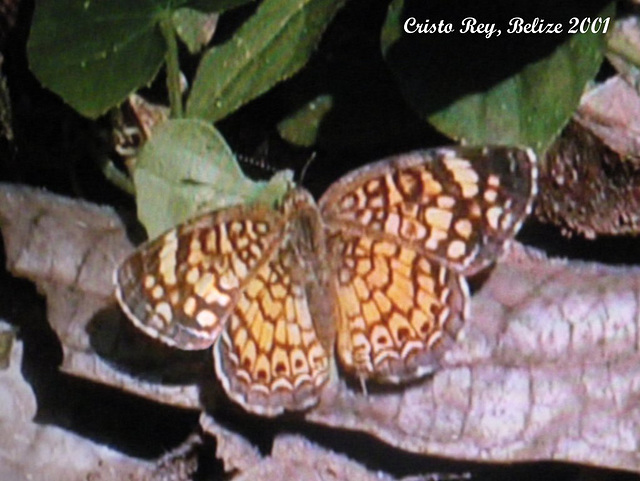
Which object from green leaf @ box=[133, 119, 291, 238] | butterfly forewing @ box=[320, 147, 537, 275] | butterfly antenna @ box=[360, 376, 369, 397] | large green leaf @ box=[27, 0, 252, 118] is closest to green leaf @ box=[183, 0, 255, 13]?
large green leaf @ box=[27, 0, 252, 118]

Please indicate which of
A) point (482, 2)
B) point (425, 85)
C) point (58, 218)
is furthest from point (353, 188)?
point (58, 218)

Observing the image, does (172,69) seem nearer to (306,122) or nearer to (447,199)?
(306,122)

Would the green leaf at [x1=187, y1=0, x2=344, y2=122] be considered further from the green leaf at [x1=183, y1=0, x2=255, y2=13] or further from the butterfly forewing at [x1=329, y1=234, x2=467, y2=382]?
the butterfly forewing at [x1=329, y1=234, x2=467, y2=382]

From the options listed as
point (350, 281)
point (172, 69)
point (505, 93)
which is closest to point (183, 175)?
point (172, 69)

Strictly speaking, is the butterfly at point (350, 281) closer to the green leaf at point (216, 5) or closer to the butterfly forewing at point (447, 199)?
the butterfly forewing at point (447, 199)

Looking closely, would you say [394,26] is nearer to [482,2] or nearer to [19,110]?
[482,2]

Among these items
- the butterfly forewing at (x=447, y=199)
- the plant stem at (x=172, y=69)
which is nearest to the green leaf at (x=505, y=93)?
the butterfly forewing at (x=447, y=199)
